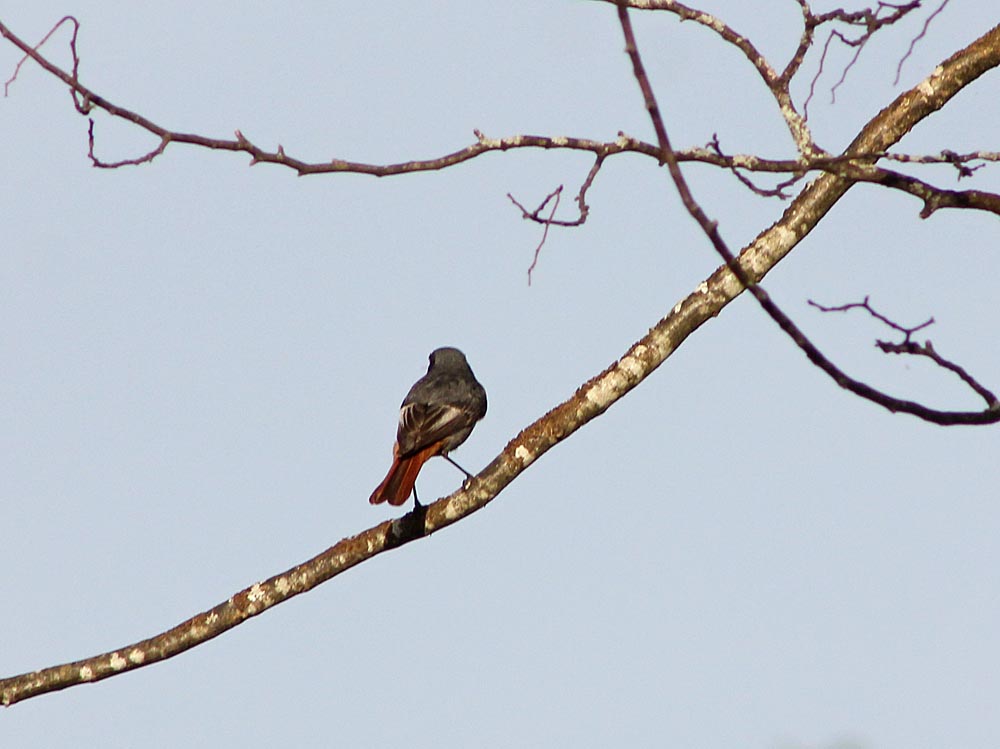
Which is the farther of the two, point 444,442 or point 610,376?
point 444,442

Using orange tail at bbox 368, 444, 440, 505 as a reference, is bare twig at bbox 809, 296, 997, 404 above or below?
below

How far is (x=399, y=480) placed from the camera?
27.9 ft

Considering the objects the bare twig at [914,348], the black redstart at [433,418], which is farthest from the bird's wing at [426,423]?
the bare twig at [914,348]

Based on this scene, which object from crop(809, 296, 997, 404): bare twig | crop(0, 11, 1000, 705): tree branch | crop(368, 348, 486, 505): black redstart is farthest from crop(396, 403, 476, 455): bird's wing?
crop(809, 296, 997, 404): bare twig

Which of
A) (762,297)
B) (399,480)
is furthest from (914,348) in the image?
(399,480)

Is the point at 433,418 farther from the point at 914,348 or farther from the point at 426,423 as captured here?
the point at 914,348

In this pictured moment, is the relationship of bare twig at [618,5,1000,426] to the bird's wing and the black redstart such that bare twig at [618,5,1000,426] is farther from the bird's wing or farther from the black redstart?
the bird's wing

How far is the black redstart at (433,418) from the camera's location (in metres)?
8.52

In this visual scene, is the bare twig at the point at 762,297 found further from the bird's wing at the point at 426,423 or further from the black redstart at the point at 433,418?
the bird's wing at the point at 426,423

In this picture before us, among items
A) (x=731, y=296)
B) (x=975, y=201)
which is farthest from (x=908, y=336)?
(x=731, y=296)

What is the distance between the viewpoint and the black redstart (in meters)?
8.52

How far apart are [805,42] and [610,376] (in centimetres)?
207

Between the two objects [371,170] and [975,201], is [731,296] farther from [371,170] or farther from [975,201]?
[371,170]

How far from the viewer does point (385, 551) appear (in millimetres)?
6996
